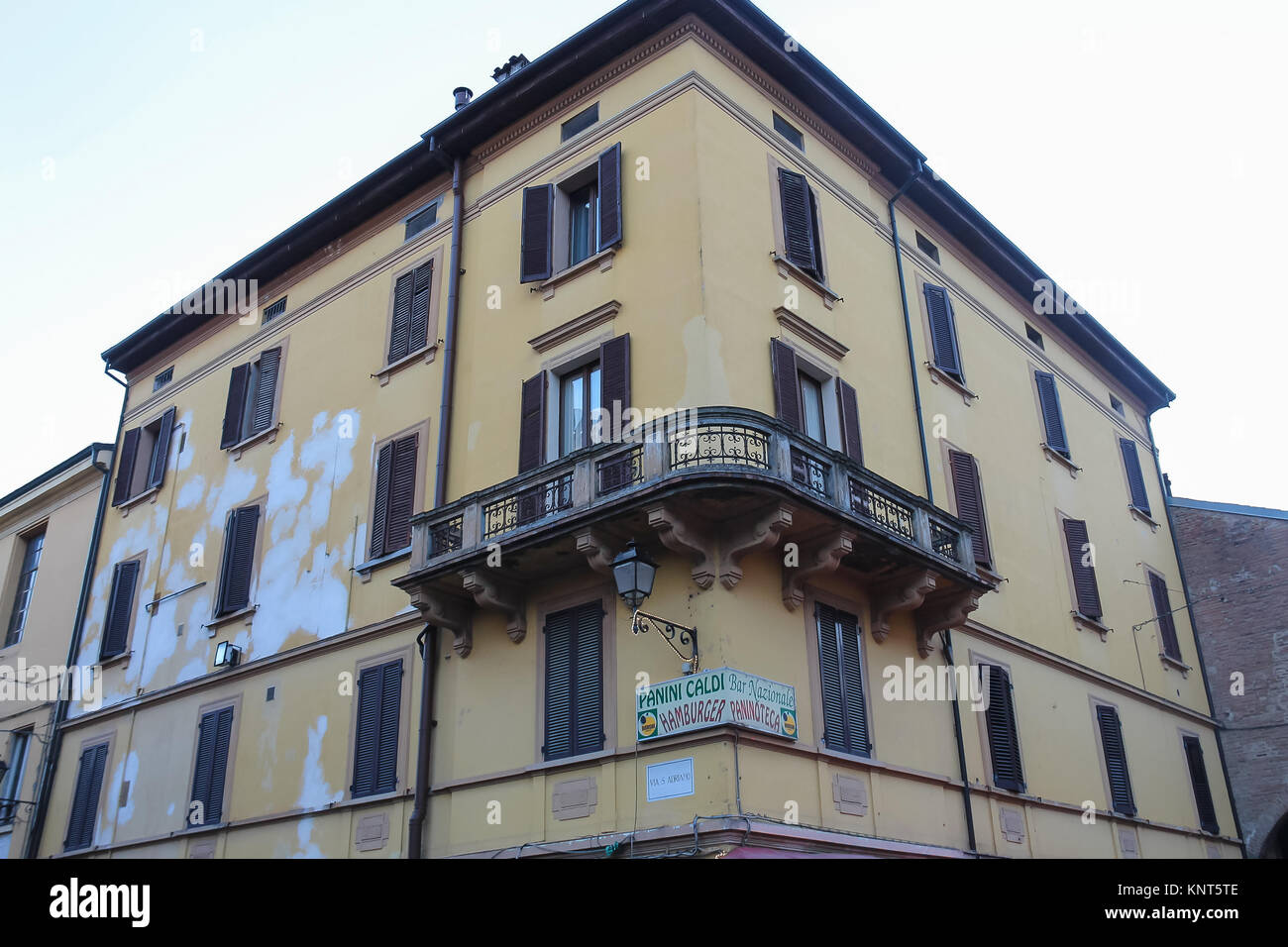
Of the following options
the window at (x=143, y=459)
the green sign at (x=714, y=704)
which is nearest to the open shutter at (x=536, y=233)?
A: the green sign at (x=714, y=704)

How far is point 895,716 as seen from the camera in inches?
576

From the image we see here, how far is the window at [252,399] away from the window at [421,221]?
11.6 feet

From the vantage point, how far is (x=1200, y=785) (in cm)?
2158

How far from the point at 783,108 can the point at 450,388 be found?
673cm

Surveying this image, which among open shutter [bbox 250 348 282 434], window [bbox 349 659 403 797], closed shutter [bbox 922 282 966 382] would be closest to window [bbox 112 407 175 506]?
open shutter [bbox 250 348 282 434]

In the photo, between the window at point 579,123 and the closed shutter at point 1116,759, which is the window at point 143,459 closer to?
the window at point 579,123

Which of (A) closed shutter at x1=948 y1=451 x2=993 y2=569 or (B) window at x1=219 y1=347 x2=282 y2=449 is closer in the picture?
(A) closed shutter at x1=948 y1=451 x2=993 y2=569

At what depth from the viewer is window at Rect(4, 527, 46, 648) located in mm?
24922

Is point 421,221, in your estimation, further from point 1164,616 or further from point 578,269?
point 1164,616

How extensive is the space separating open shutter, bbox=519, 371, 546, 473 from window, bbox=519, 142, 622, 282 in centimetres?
174

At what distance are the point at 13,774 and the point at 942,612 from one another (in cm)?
1812

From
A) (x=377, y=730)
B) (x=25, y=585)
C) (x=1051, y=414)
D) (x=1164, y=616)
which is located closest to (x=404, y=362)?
(x=377, y=730)

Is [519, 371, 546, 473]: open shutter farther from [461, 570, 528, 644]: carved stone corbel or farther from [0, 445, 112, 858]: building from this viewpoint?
[0, 445, 112, 858]: building
